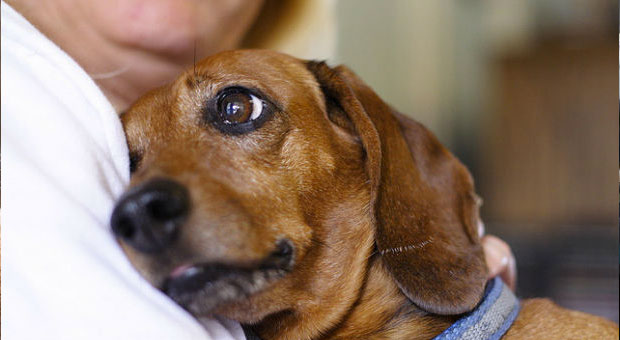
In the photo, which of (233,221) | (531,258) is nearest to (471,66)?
(531,258)

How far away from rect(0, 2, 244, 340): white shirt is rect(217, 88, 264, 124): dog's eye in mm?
411

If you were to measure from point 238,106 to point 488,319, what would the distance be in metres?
0.78

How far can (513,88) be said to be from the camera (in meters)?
7.37

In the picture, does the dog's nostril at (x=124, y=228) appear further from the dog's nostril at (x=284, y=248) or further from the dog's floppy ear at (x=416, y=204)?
the dog's floppy ear at (x=416, y=204)

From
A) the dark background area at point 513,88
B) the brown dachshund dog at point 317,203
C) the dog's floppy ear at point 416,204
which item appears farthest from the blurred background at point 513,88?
the brown dachshund dog at point 317,203

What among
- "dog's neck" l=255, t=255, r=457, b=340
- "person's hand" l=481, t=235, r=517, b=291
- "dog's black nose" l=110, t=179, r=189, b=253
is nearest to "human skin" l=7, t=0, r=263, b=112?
"dog's black nose" l=110, t=179, r=189, b=253

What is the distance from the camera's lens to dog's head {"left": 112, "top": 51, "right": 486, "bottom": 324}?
1120 millimetres

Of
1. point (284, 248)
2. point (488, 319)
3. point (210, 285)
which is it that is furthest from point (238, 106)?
point (488, 319)

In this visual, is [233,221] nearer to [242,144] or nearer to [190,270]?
[190,270]

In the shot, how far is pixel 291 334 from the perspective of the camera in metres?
1.42

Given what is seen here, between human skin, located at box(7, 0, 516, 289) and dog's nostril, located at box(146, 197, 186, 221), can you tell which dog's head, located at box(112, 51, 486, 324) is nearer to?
dog's nostril, located at box(146, 197, 186, 221)

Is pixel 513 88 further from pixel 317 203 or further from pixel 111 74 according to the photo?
pixel 317 203

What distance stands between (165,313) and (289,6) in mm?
1900

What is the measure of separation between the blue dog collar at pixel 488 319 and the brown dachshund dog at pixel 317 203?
3 cm
